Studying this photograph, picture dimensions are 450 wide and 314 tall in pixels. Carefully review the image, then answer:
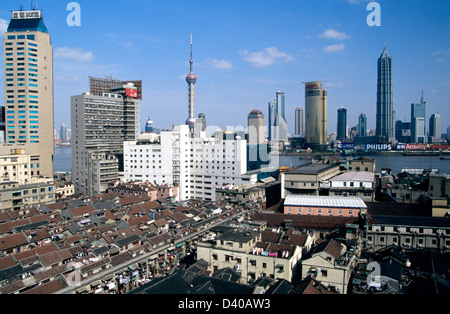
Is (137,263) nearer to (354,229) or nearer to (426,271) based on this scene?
(354,229)

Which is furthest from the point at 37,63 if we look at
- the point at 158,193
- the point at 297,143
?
the point at 297,143

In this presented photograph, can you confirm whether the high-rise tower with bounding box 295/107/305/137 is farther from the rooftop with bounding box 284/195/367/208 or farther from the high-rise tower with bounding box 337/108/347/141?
the rooftop with bounding box 284/195/367/208

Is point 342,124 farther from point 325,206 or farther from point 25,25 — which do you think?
point 325,206

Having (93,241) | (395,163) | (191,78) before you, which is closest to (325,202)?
(93,241)

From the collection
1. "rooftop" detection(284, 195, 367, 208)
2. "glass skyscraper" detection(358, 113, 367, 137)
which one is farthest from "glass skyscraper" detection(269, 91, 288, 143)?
"rooftop" detection(284, 195, 367, 208)

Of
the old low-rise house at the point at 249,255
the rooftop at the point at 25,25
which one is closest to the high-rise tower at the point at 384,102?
the rooftop at the point at 25,25

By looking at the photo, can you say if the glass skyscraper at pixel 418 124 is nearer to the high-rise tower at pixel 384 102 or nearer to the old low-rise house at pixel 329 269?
the high-rise tower at pixel 384 102
